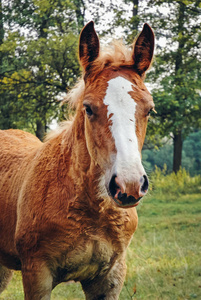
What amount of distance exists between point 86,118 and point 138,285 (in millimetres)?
3270

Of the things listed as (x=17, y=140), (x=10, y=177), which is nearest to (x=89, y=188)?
(x=10, y=177)

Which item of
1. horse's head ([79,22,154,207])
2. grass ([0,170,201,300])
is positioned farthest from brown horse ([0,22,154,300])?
grass ([0,170,201,300])

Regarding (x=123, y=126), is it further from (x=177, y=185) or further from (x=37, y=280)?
(x=177, y=185)

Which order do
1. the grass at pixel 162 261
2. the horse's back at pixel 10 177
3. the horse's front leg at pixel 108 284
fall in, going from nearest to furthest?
the horse's front leg at pixel 108 284, the horse's back at pixel 10 177, the grass at pixel 162 261

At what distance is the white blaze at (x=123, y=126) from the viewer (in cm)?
185

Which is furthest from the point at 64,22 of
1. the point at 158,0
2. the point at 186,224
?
the point at 186,224

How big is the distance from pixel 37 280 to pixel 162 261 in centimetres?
358

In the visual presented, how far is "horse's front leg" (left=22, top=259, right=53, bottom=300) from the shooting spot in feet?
7.94

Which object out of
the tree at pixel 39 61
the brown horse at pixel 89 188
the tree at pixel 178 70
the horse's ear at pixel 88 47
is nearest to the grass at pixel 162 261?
the brown horse at pixel 89 188

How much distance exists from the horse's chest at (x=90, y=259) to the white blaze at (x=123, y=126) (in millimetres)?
824

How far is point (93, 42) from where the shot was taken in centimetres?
243

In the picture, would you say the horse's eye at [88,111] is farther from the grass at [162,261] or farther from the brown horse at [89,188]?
the grass at [162,261]

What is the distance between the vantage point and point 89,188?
2453 millimetres

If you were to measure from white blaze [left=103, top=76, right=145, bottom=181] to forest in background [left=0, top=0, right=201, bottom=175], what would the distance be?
5740 millimetres
